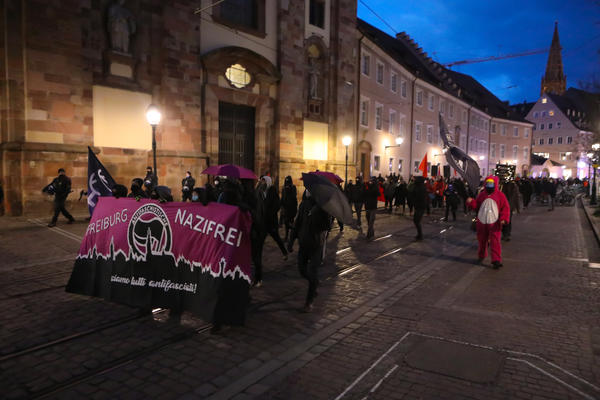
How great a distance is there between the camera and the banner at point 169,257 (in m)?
4.69

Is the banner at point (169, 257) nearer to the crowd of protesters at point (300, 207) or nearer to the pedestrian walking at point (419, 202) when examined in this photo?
the crowd of protesters at point (300, 207)

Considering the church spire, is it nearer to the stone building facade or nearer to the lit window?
→ the stone building facade

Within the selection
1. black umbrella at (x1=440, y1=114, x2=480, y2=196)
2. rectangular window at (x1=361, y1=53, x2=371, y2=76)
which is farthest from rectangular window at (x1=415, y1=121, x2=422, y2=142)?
black umbrella at (x1=440, y1=114, x2=480, y2=196)

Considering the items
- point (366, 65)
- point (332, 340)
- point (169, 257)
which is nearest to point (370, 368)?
point (332, 340)

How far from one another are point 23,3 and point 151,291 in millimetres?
12930

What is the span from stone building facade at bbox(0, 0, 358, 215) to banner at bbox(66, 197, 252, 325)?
9.99 metres

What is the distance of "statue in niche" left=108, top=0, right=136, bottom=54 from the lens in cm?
1538

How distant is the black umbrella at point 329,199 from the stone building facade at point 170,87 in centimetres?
1195

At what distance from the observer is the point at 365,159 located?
30281 millimetres

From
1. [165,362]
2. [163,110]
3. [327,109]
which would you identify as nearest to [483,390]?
[165,362]

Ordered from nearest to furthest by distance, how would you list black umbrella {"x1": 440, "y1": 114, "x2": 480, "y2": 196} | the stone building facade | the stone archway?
black umbrella {"x1": 440, "y1": 114, "x2": 480, "y2": 196} → the stone building facade → the stone archway

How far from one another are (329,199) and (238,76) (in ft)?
54.8

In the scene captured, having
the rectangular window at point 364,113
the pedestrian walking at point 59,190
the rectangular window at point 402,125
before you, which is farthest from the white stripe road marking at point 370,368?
the rectangular window at point 402,125

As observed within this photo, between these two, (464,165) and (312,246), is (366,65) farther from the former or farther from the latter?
(312,246)
